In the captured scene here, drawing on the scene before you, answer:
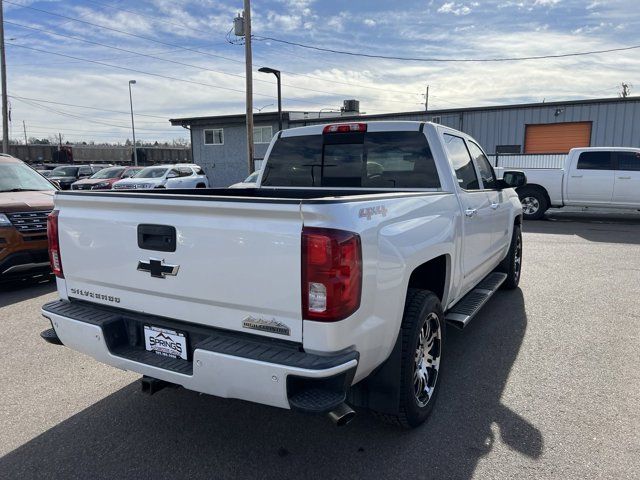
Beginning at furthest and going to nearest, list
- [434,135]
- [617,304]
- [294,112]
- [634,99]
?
[294,112], [634,99], [617,304], [434,135]

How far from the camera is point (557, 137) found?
22.3 m

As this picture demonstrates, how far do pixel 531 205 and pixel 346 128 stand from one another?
11938 mm

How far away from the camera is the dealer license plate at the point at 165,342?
272 cm

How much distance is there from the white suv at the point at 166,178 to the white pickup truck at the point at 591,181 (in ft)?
44.8

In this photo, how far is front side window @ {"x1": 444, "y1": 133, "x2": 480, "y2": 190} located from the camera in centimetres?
419

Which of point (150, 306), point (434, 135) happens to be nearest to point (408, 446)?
point (150, 306)

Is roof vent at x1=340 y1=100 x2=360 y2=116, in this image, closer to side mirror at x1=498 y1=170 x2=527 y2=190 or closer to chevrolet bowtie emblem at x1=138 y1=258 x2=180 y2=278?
side mirror at x1=498 y1=170 x2=527 y2=190

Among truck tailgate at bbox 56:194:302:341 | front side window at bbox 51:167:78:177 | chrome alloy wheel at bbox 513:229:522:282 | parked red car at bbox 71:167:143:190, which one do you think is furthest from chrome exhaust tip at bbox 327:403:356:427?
front side window at bbox 51:167:78:177

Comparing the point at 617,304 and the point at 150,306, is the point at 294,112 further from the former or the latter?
the point at 150,306

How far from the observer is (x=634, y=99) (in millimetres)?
19906

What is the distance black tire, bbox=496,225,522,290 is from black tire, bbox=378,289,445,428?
3127 mm

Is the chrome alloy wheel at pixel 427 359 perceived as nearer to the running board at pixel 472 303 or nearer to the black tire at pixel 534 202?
the running board at pixel 472 303

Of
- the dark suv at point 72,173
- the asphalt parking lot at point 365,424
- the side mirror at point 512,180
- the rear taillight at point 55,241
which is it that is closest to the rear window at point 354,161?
the asphalt parking lot at point 365,424

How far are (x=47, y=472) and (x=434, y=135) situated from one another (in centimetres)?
347
